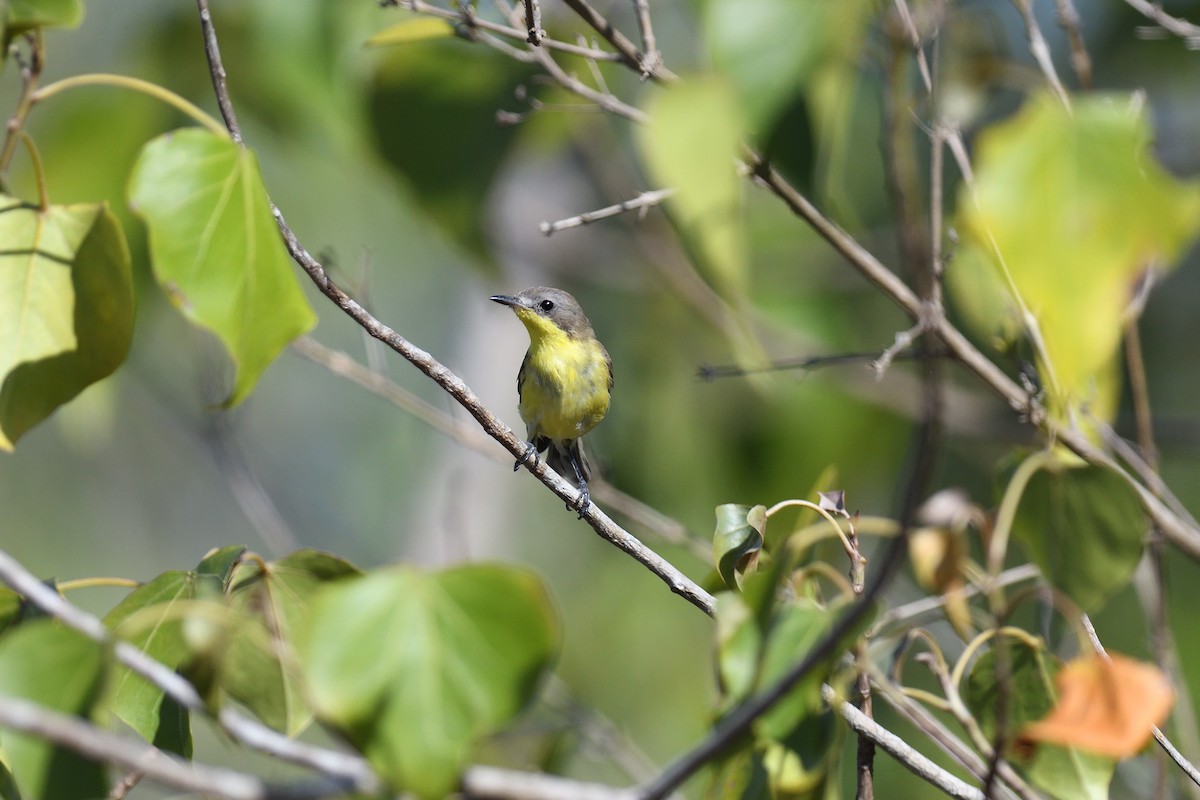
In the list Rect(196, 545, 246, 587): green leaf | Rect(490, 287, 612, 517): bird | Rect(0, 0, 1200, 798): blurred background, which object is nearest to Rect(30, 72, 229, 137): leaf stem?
Rect(0, 0, 1200, 798): blurred background

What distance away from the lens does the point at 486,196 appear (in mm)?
4168

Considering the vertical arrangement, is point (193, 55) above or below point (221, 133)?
below

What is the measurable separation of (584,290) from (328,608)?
7.96 metres

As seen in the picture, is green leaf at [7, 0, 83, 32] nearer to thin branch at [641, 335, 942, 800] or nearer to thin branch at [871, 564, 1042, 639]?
thin branch at [641, 335, 942, 800]

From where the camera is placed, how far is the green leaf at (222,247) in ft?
5.91

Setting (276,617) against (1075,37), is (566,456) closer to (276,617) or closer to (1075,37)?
(1075,37)

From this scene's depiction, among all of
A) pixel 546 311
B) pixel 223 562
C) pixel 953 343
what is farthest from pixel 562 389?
pixel 223 562

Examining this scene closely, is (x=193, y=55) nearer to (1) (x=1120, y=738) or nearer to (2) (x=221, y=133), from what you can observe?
(2) (x=221, y=133)

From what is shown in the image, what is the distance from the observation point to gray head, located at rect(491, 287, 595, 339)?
16.8 ft

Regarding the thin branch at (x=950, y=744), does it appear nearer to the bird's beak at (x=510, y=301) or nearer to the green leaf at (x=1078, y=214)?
the green leaf at (x=1078, y=214)

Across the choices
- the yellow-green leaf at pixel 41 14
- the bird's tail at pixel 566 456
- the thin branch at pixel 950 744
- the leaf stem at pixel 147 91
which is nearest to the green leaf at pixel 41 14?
the yellow-green leaf at pixel 41 14

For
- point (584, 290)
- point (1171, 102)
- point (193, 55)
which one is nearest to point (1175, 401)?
point (1171, 102)

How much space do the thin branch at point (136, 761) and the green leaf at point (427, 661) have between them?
113 millimetres

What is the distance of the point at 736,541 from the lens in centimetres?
212
